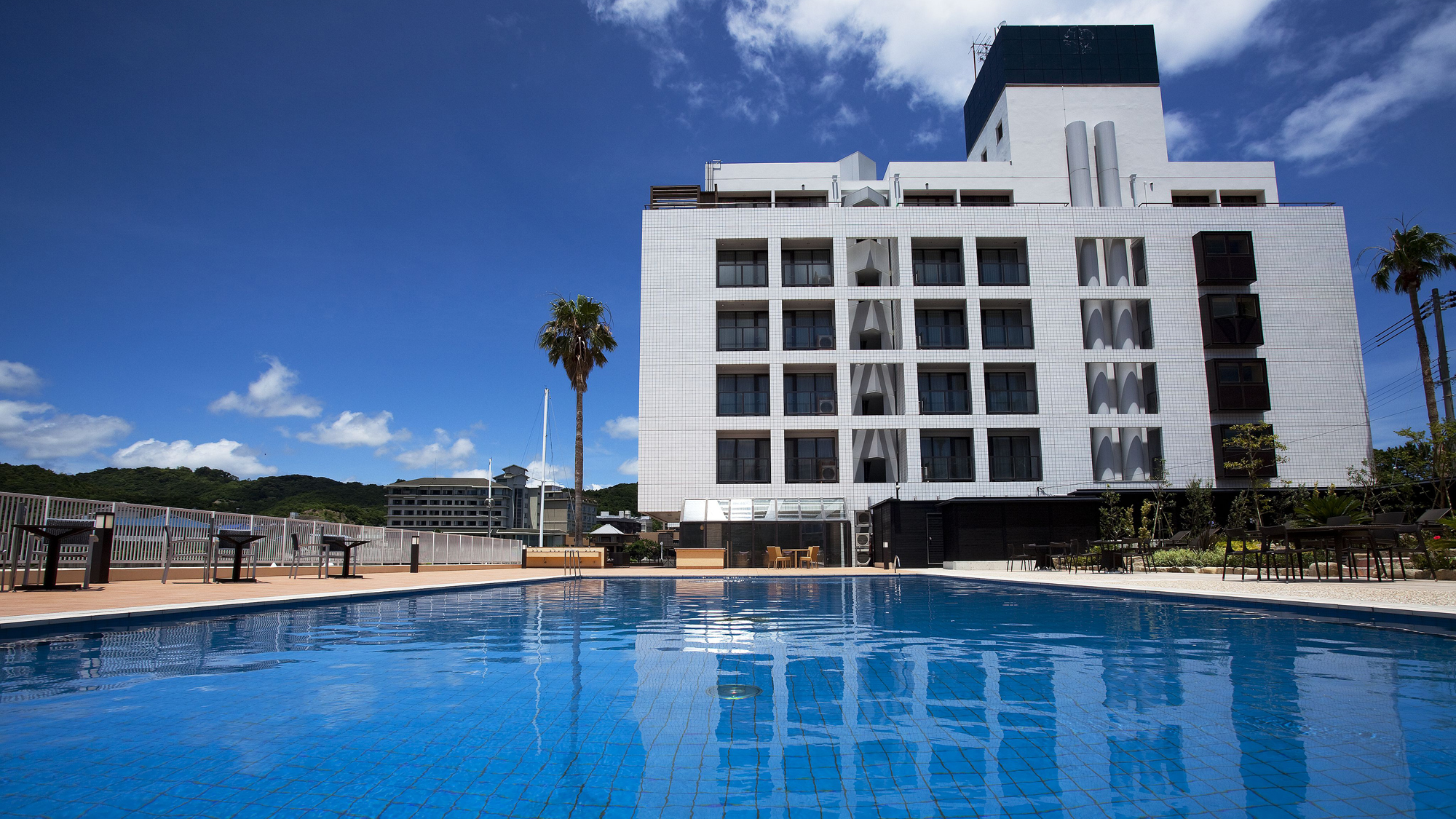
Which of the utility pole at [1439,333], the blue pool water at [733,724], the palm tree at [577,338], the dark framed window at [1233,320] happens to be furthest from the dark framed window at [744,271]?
the utility pole at [1439,333]

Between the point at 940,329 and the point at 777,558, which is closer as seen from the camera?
the point at 777,558

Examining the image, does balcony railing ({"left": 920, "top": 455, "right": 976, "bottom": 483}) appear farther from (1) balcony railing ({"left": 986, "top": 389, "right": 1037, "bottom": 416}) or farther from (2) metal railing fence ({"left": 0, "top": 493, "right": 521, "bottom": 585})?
(2) metal railing fence ({"left": 0, "top": 493, "right": 521, "bottom": 585})

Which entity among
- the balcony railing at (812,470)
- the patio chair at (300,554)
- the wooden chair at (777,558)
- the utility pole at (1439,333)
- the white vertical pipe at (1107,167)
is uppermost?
the white vertical pipe at (1107,167)

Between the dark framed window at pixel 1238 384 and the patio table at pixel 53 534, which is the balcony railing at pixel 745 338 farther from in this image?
the patio table at pixel 53 534

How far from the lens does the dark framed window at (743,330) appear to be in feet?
99.5

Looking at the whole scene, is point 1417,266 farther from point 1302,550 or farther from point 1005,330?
point 1302,550

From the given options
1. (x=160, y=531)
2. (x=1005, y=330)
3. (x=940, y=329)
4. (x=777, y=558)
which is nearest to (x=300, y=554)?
(x=160, y=531)

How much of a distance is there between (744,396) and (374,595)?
804 inches

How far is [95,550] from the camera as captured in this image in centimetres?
973

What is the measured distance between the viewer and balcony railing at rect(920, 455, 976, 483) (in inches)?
1142

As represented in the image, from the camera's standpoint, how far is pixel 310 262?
2922 centimetres

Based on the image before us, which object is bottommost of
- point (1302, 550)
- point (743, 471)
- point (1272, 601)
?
point (1272, 601)

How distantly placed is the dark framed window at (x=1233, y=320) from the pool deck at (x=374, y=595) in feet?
62.8

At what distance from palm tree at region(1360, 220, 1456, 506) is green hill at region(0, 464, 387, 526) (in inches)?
1577
